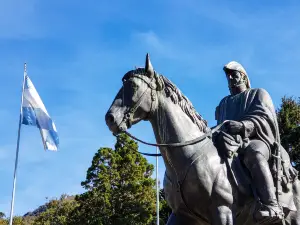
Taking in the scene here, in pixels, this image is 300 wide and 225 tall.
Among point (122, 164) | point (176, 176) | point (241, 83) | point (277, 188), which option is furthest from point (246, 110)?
point (122, 164)

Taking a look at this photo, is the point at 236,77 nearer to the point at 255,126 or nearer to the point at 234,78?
the point at 234,78

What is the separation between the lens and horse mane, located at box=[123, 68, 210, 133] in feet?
22.9

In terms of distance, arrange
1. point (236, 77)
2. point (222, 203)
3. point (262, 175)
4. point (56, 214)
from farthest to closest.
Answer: point (56, 214) → point (236, 77) → point (262, 175) → point (222, 203)

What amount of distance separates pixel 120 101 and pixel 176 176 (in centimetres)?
132

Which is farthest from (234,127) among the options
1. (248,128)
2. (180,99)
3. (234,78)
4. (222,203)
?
(234,78)

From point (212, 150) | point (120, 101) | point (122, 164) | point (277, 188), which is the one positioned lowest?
point (277, 188)

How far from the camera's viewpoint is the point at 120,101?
6.72 m

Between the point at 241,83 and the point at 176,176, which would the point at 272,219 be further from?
the point at 241,83

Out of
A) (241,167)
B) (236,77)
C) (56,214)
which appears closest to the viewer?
(241,167)

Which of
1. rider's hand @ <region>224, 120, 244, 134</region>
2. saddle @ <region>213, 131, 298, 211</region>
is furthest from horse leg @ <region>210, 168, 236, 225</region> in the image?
rider's hand @ <region>224, 120, 244, 134</region>

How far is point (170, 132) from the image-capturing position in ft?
22.7

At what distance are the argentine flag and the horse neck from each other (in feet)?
51.6

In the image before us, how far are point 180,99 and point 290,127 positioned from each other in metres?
32.5

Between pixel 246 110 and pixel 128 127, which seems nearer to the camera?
pixel 128 127
